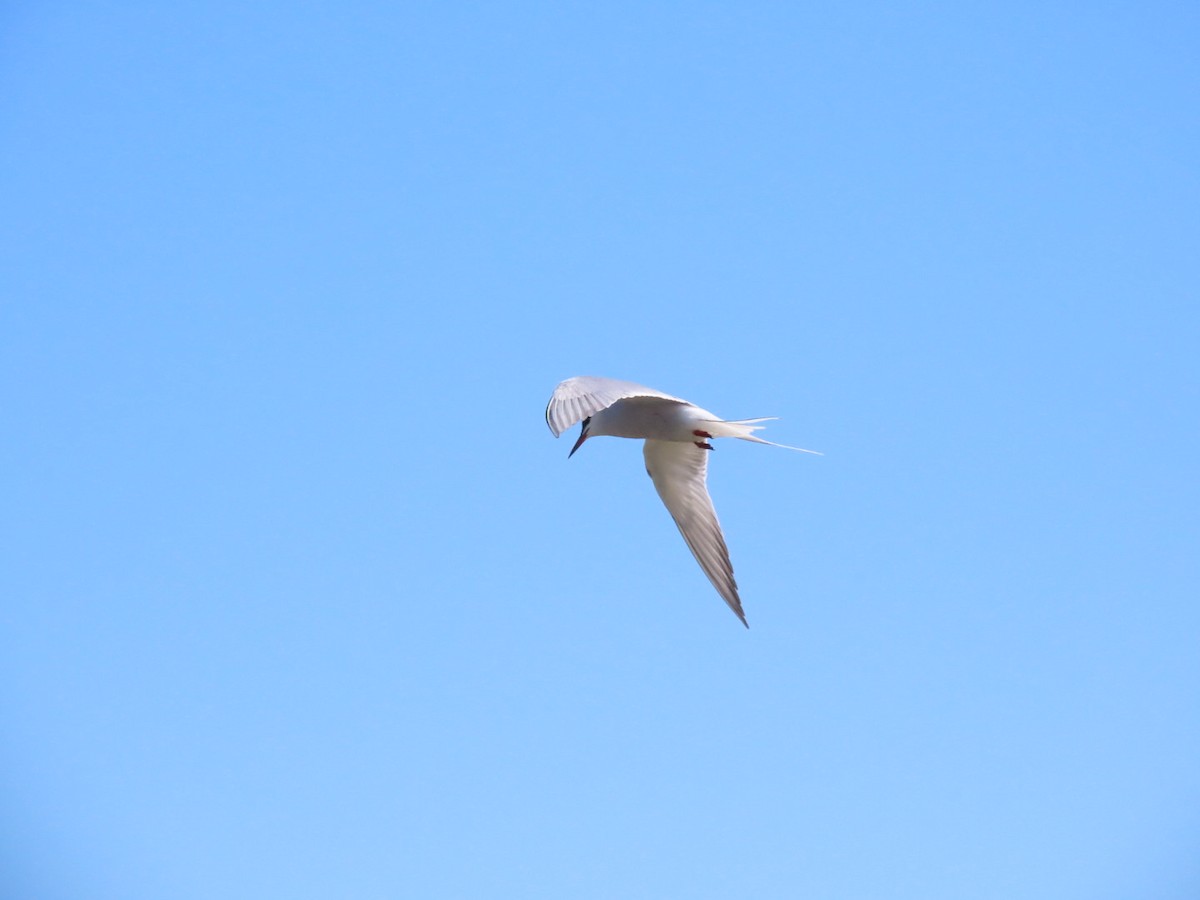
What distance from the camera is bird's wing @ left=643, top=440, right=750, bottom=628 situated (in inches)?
470

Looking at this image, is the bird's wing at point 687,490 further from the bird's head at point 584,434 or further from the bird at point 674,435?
the bird's head at point 584,434

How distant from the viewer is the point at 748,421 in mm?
11008

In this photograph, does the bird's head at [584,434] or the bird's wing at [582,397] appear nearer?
the bird's wing at [582,397]

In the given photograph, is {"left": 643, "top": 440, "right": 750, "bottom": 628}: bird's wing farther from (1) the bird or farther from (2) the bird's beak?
(2) the bird's beak

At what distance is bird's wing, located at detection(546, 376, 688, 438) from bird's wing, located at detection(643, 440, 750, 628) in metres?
2.44

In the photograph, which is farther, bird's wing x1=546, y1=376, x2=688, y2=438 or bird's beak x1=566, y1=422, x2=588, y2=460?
bird's beak x1=566, y1=422, x2=588, y2=460

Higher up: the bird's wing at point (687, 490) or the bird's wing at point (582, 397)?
the bird's wing at point (687, 490)

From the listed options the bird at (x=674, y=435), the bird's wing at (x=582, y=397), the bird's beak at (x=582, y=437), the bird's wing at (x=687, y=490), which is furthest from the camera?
the bird's wing at (x=687, y=490)

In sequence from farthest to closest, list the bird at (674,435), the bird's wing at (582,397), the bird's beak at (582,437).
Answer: the bird's beak at (582,437) → the bird at (674,435) → the bird's wing at (582,397)

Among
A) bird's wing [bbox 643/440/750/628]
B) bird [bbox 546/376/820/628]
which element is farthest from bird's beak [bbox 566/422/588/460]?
bird's wing [bbox 643/440/750/628]

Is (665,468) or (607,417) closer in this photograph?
(607,417)

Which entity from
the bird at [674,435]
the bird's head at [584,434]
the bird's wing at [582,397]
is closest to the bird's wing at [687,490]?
the bird at [674,435]

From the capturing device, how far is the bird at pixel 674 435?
29.2 feet

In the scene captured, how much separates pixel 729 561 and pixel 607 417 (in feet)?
6.44
